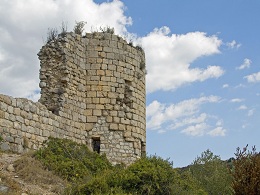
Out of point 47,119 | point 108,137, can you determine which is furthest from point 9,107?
point 108,137

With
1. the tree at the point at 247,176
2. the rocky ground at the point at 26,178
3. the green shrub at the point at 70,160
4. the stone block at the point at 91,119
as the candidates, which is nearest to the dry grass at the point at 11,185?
the rocky ground at the point at 26,178

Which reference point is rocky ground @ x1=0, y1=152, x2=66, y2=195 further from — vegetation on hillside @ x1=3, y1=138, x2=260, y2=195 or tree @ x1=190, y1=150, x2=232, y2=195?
tree @ x1=190, y1=150, x2=232, y2=195

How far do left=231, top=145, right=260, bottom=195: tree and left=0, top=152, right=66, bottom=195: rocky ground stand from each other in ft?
11.7

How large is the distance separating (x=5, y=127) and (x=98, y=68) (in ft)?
15.2

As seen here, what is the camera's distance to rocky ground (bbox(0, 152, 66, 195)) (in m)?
8.41

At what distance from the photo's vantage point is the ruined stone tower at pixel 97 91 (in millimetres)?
14484

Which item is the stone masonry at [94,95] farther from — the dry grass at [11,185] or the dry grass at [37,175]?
the dry grass at [11,185]

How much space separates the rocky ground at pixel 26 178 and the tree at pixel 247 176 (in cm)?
357

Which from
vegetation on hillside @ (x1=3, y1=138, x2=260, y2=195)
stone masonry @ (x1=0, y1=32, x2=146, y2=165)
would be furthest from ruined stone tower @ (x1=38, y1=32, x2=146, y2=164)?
vegetation on hillside @ (x1=3, y1=138, x2=260, y2=195)

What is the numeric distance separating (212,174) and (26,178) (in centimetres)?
898

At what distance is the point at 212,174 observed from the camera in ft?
54.3

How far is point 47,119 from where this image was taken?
44.4 ft

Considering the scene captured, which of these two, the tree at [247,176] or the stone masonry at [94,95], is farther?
the stone masonry at [94,95]

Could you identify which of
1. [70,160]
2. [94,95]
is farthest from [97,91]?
[70,160]
